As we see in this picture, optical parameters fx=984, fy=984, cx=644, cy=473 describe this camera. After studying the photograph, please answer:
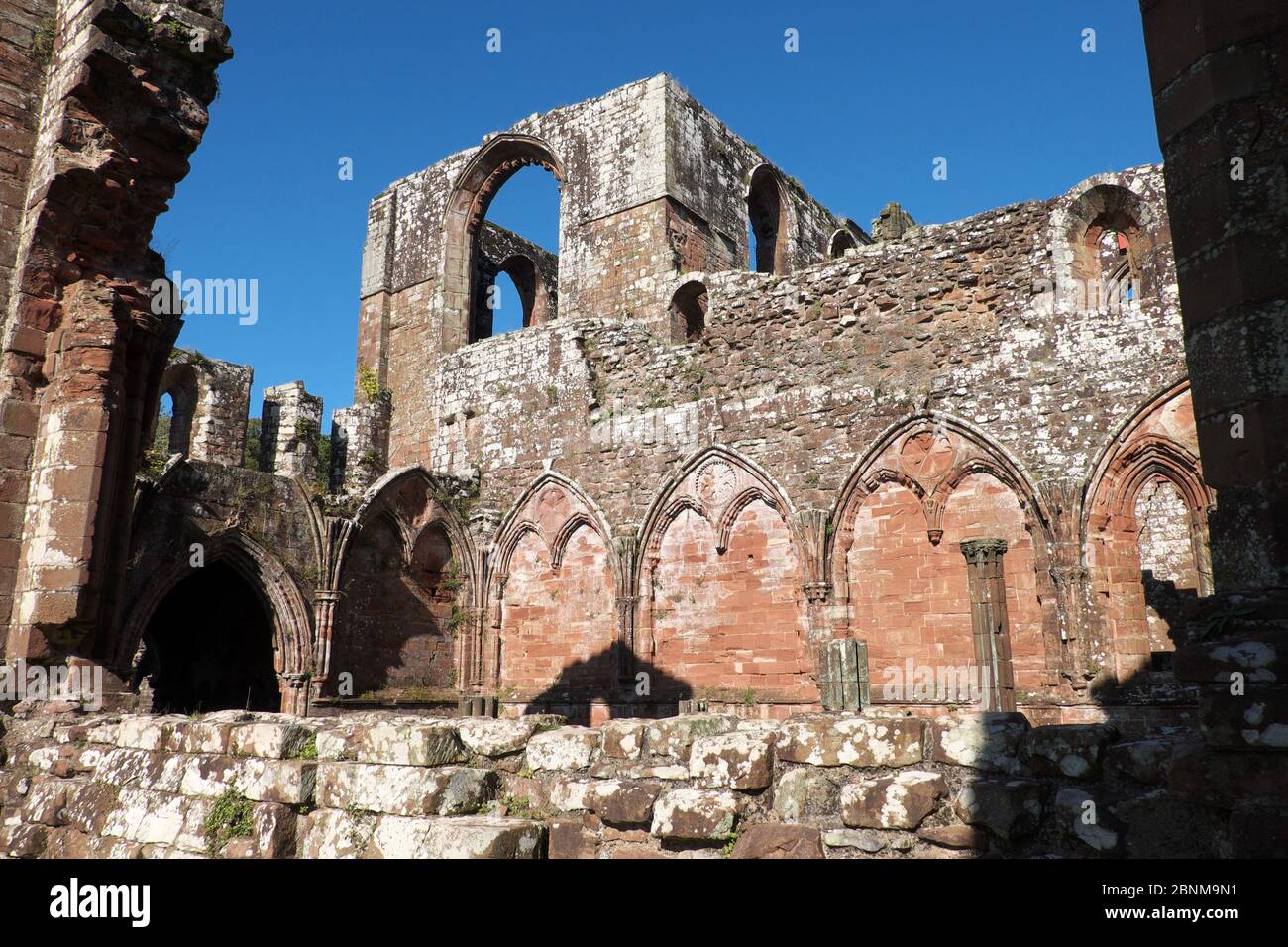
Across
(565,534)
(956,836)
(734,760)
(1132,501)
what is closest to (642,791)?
(734,760)

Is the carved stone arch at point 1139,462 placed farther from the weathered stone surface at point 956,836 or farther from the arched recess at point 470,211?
the arched recess at point 470,211

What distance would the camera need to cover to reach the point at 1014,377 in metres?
11.1

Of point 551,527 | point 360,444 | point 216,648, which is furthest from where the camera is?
point 360,444

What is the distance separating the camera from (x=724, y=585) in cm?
1296

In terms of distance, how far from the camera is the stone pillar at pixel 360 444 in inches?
658

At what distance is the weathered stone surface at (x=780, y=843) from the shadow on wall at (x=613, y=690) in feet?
30.4

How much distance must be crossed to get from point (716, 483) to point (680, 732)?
9.14 metres

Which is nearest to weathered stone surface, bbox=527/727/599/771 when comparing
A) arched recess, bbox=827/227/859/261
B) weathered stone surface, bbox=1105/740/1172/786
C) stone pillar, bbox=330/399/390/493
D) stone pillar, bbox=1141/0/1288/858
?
weathered stone surface, bbox=1105/740/1172/786

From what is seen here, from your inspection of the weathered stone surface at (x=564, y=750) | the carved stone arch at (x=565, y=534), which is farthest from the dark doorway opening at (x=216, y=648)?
the weathered stone surface at (x=564, y=750)

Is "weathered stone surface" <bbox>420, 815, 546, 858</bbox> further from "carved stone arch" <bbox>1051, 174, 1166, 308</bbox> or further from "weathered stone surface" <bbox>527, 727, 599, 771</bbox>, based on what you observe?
"carved stone arch" <bbox>1051, 174, 1166, 308</bbox>

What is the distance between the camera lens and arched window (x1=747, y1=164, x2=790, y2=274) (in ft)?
62.4

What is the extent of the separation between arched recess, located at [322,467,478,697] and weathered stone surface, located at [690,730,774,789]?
10519 mm

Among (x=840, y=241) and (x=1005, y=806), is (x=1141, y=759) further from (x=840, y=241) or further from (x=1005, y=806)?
(x=840, y=241)
